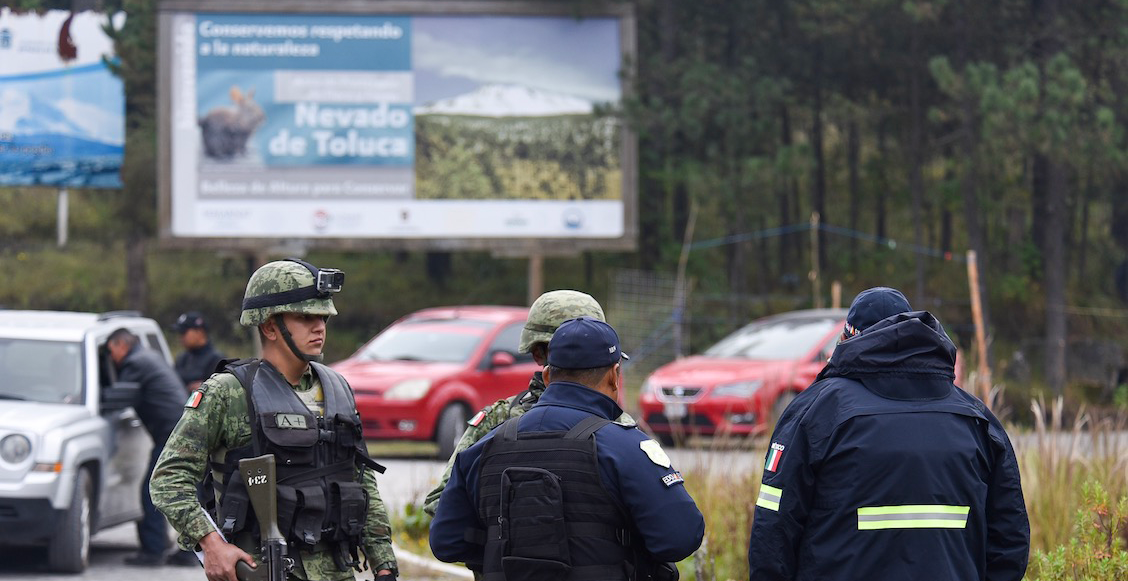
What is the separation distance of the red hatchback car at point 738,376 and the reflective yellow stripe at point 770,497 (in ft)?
31.7

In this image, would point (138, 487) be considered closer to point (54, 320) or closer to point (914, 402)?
point (54, 320)

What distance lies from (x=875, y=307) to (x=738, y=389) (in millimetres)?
10661

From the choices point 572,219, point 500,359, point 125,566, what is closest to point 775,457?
point 125,566

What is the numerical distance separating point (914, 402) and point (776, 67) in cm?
2611

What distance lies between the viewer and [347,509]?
452 centimetres

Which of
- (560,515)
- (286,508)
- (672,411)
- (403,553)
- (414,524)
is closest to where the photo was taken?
(560,515)

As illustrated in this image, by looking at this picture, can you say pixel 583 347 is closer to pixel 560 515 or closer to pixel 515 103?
pixel 560 515

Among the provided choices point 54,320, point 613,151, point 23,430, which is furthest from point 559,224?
point 23,430

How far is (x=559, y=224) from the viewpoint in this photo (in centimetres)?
2148

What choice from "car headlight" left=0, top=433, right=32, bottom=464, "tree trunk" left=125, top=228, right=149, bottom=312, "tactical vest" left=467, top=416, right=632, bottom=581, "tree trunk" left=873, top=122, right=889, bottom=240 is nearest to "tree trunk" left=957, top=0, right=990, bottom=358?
"tree trunk" left=873, top=122, right=889, bottom=240

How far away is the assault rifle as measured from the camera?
13.9 ft

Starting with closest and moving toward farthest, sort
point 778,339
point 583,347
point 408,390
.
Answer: point 583,347 → point 408,390 → point 778,339

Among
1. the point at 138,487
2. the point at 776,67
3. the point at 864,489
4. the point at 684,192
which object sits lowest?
the point at 138,487

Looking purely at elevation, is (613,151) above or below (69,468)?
above
